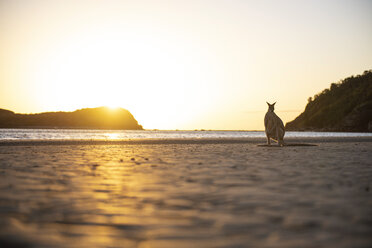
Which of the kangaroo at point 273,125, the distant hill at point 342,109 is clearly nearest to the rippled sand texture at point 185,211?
the kangaroo at point 273,125

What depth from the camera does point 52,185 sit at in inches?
257

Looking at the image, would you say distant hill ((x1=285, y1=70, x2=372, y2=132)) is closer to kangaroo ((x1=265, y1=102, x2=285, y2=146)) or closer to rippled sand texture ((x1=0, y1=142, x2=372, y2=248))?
kangaroo ((x1=265, y1=102, x2=285, y2=146))

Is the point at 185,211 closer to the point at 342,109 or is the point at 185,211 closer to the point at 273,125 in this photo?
the point at 273,125

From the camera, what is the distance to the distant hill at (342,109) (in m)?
131

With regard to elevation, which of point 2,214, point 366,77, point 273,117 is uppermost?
point 366,77

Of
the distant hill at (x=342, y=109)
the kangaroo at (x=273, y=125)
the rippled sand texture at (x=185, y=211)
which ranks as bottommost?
the rippled sand texture at (x=185, y=211)

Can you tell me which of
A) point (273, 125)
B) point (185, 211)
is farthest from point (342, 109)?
point (185, 211)

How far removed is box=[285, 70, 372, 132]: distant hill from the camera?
131m

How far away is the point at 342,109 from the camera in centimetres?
15275

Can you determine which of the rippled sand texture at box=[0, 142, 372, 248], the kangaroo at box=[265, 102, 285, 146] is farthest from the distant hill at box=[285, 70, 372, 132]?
the rippled sand texture at box=[0, 142, 372, 248]

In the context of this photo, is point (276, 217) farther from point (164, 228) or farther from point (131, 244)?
point (131, 244)

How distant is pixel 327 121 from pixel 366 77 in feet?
130

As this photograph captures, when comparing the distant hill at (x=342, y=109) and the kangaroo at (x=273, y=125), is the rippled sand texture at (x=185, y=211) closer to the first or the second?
the kangaroo at (x=273, y=125)

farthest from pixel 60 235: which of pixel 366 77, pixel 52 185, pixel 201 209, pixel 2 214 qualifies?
pixel 366 77
